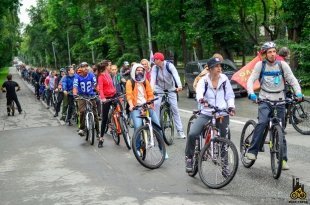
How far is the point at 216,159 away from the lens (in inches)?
262

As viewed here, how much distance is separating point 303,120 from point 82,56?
58459 mm

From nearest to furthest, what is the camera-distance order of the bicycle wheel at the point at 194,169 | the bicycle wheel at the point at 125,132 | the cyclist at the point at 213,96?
the cyclist at the point at 213,96, the bicycle wheel at the point at 194,169, the bicycle wheel at the point at 125,132

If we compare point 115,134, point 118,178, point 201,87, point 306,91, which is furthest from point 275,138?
point 306,91

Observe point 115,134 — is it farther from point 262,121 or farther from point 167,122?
point 262,121

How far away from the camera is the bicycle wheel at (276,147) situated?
6638 mm

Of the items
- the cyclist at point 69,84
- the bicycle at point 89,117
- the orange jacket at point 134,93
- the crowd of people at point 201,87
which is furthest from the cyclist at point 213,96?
the cyclist at point 69,84

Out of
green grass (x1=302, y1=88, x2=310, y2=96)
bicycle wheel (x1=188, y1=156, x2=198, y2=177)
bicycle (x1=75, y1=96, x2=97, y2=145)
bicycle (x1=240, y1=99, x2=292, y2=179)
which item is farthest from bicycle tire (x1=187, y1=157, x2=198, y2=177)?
green grass (x1=302, y1=88, x2=310, y2=96)

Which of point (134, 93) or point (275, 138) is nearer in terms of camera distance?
point (275, 138)

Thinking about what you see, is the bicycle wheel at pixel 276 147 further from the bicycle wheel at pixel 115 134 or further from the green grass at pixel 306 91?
the green grass at pixel 306 91

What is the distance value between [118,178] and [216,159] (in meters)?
1.83

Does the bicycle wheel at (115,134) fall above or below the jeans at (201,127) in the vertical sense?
below

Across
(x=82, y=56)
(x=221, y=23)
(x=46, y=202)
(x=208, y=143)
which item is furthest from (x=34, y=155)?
(x=82, y=56)

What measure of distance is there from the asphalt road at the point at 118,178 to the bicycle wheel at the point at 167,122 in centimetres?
26

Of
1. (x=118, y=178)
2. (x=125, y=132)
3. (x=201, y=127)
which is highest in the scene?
(x=201, y=127)
